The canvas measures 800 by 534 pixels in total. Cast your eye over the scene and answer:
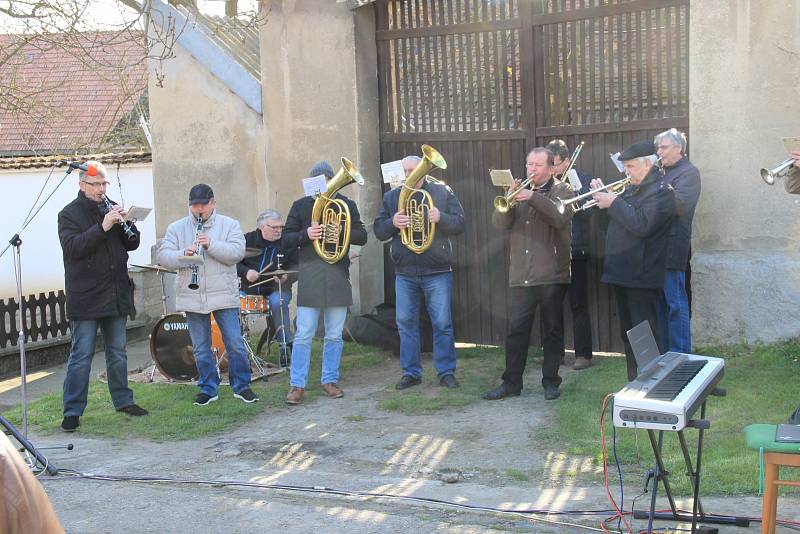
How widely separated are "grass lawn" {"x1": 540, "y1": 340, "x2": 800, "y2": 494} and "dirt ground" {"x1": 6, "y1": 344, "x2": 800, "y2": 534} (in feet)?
0.60

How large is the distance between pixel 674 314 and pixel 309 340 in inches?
116

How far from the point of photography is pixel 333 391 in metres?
8.81

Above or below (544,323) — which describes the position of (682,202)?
above

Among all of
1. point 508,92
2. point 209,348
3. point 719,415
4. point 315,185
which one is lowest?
point 719,415

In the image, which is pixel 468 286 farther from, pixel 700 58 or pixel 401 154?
pixel 700 58

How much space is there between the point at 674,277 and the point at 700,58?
1.97 metres

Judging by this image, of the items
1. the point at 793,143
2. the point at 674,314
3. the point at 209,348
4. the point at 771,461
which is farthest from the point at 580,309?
the point at 771,461

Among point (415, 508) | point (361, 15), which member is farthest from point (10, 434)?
point (361, 15)

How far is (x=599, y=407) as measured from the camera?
777 centimetres

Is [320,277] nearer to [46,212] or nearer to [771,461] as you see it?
[771,461]

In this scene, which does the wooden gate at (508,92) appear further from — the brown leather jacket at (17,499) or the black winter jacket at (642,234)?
the brown leather jacket at (17,499)

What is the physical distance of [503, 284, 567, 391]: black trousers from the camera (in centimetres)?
821

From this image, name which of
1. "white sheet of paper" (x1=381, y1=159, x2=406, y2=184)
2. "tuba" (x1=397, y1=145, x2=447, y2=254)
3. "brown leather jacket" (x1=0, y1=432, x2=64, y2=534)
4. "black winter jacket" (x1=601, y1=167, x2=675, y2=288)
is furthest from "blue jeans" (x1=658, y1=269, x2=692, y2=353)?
"brown leather jacket" (x1=0, y1=432, x2=64, y2=534)

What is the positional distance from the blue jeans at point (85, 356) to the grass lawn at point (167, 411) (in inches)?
9.3
